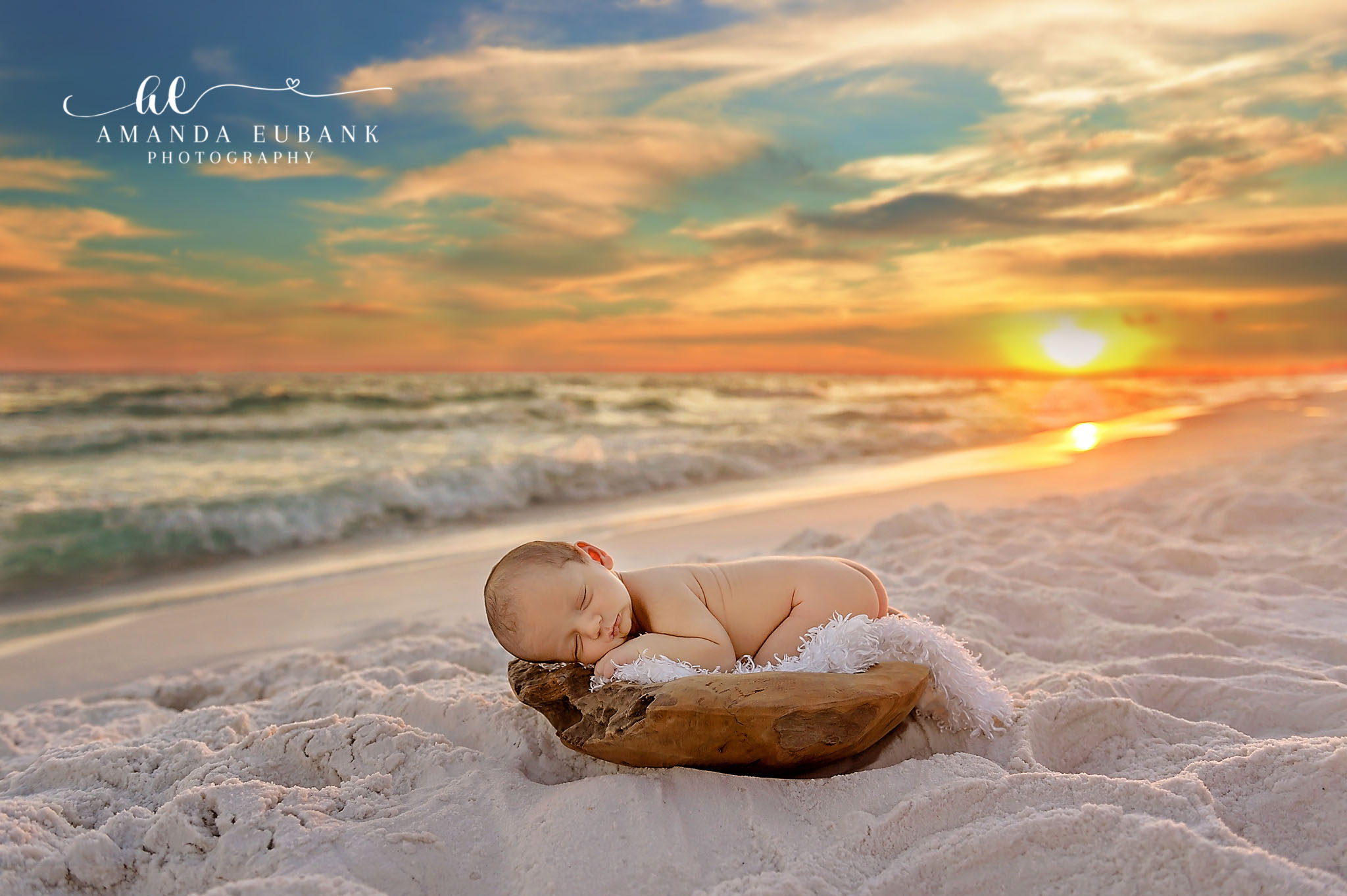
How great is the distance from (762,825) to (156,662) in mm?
3762

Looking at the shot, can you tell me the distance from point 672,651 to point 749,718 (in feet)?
1.37

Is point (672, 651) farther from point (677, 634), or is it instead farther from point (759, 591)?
point (759, 591)

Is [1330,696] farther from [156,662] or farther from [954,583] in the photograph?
[156,662]

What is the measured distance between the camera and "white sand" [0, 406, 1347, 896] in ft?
5.95

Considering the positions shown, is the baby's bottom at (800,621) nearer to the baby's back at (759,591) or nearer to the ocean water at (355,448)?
the baby's back at (759,591)

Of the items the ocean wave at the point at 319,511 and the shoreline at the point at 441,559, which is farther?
the ocean wave at the point at 319,511

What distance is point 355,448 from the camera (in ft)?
42.7

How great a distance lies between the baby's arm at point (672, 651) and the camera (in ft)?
7.94

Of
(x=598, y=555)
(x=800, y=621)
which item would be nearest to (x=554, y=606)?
(x=598, y=555)

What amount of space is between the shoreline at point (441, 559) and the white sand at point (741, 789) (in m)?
0.83

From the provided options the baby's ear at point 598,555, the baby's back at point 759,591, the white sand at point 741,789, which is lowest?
the white sand at point 741,789

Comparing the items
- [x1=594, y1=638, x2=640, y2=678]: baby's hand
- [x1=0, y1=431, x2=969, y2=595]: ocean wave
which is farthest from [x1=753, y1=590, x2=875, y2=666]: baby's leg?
[x1=0, y1=431, x2=969, y2=595]: ocean wave

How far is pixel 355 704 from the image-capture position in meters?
2.89

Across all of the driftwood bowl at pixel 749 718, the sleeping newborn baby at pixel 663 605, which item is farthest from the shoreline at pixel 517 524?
the driftwood bowl at pixel 749 718
